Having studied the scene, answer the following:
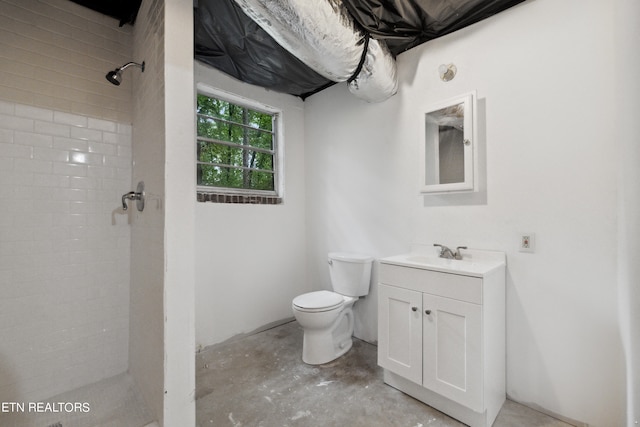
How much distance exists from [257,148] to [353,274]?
58.4 inches

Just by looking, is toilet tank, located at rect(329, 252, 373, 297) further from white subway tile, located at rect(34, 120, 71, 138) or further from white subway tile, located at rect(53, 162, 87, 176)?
white subway tile, located at rect(34, 120, 71, 138)

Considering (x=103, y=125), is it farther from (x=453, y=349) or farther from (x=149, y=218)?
(x=453, y=349)

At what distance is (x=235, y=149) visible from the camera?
2.48m

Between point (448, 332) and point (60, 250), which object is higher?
point (60, 250)

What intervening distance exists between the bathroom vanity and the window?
150cm

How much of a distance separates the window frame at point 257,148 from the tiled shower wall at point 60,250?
2.02ft

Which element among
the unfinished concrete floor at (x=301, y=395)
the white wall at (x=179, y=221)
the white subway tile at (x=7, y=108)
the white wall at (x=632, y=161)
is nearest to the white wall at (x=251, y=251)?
the unfinished concrete floor at (x=301, y=395)

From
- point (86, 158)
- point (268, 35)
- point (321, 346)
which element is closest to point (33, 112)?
point (86, 158)

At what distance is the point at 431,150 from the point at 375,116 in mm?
604

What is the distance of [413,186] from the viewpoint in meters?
1.99

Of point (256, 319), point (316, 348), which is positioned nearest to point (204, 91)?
point (256, 319)

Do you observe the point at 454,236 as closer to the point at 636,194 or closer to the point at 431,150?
the point at 431,150

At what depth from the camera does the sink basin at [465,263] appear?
141 centimetres

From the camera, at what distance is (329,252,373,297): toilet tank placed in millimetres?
2168
